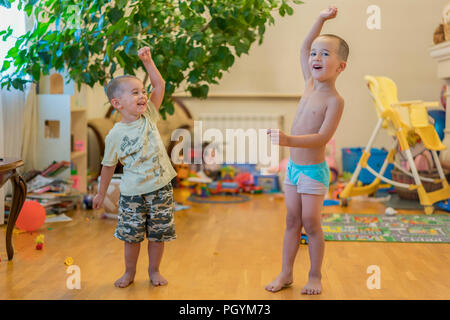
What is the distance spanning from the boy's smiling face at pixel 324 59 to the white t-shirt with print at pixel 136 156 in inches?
24.4

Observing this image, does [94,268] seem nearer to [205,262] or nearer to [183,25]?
[205,262]

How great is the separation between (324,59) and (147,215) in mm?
832

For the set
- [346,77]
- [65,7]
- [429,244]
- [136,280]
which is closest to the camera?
[136,280]

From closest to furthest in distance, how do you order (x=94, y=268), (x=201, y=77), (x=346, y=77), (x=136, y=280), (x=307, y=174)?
(x=307, y=174), (x=136, y=280), (x=94, y=268), (x=201, y=77), (x=346, y=77)

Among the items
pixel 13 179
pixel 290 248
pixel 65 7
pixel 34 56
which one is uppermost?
pixel 65 7

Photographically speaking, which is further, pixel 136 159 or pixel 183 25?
pixel 183 25

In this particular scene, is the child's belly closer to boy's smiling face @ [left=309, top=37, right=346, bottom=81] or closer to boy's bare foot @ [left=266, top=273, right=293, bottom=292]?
boy's smiling face @ [left=309, top=37, right=346, bottom=81]

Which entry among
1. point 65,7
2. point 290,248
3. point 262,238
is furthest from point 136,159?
point 65,7

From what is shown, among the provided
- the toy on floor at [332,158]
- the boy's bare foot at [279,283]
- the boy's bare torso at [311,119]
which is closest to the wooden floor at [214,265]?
the boy's bare foot at [279,283]

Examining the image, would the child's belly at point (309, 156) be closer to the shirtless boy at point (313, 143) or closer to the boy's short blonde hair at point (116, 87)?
the shirtless boy at point (313, 143)

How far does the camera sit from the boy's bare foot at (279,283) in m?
2.07

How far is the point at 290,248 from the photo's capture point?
2.10 meters

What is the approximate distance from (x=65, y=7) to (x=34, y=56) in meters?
0.31

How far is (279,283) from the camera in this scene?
2082 millimetres
